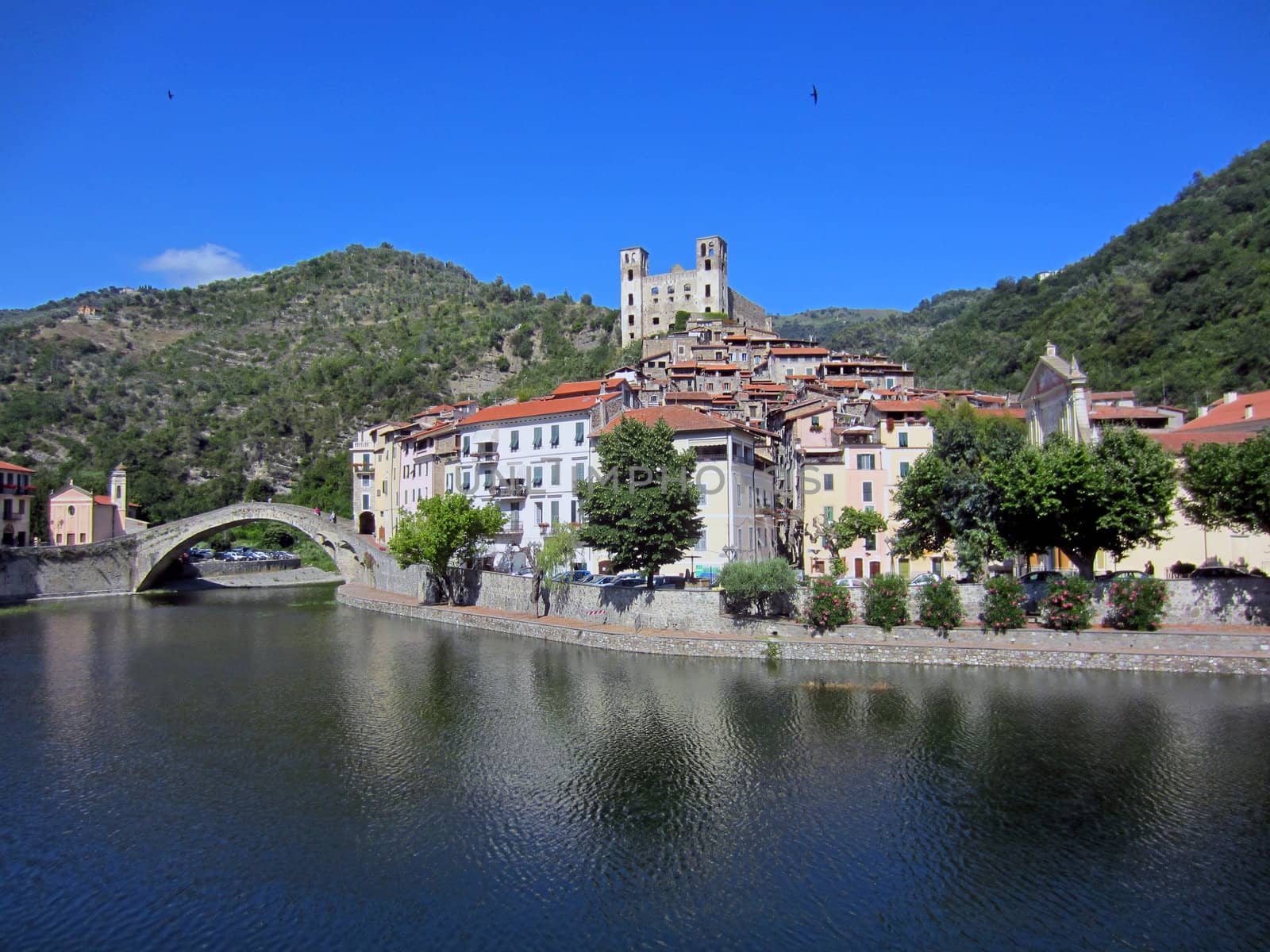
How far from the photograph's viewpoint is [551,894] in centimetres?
1396

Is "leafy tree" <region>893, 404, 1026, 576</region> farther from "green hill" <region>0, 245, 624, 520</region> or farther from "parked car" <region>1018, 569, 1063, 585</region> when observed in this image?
"green hill" <region>0, 245, 624, 520</region>

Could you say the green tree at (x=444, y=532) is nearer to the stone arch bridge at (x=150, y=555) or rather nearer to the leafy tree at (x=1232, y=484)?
the stone arch bridge at (x=150, y=555)

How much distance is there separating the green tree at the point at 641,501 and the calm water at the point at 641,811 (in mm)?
5633

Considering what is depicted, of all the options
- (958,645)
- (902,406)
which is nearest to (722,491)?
(902,406)

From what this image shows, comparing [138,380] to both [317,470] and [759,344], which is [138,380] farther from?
[759,344]

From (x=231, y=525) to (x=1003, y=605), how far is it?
48.3m

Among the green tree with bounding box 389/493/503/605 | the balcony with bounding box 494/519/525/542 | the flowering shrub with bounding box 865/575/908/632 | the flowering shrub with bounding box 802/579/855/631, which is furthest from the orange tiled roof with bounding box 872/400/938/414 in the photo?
the green tree with bounding box 389/493/503/605

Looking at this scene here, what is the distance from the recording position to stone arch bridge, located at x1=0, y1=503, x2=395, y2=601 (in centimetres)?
5306

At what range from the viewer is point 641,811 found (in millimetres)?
17281

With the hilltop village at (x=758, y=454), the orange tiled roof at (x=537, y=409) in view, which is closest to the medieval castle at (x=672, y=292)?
the hilltop village at (x=758, y=454)

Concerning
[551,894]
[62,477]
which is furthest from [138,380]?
[551,894]

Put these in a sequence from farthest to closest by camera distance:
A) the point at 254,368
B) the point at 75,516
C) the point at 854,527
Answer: the point at 254,368
the point at 75,516
the point at 854,527

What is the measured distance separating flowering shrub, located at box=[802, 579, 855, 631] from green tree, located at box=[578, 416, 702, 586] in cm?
559

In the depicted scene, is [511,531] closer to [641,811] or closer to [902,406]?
[902,406]
